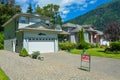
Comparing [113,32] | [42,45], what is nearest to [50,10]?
[113,32]

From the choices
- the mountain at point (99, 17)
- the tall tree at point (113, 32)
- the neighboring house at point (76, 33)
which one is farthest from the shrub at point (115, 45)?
the mountain at point (99, 17)

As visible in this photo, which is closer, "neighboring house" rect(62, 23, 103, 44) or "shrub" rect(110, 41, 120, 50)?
"shrub" rect(110, 41, 120, 50)

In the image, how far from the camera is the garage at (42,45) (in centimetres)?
2697

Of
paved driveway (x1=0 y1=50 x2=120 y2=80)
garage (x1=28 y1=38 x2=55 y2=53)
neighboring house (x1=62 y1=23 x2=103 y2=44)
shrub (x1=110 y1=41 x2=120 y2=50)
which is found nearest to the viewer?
paved driveway (x1=0 y1=50 x2=120 y2=80)

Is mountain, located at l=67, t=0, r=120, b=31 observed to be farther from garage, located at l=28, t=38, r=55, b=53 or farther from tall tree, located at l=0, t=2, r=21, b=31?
garage, located at l=28, t=38, r=55, b=53

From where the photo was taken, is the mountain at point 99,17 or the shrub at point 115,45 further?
the mountain at point 99,17

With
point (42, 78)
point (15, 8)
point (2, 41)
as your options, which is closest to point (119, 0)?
point (15, 8)

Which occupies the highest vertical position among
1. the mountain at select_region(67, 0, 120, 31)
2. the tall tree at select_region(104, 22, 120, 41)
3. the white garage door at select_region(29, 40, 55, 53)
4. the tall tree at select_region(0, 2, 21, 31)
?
the mountain at select_region(67, 0, 120, 31)

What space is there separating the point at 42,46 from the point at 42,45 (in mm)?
170

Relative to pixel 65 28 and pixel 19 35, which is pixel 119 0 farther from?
pixel 19 35

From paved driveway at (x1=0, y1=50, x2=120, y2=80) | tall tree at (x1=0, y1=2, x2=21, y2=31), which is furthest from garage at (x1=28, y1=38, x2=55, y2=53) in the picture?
tall tree at (x1=0, y1=2, x2=21, y2=31)

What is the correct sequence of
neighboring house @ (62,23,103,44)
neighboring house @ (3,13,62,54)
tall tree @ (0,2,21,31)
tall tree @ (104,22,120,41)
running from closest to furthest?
neighboring house @ (3,13,62,54) → tall tree @ (104,22,120,41) → neighboring house @ (62,23,103,44) → tall tree @ (0,2,21,31)

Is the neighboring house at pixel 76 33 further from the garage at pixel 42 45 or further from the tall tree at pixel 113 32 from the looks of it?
the garage at pixel 42 45

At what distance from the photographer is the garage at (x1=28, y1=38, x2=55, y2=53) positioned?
26969 millimetres
